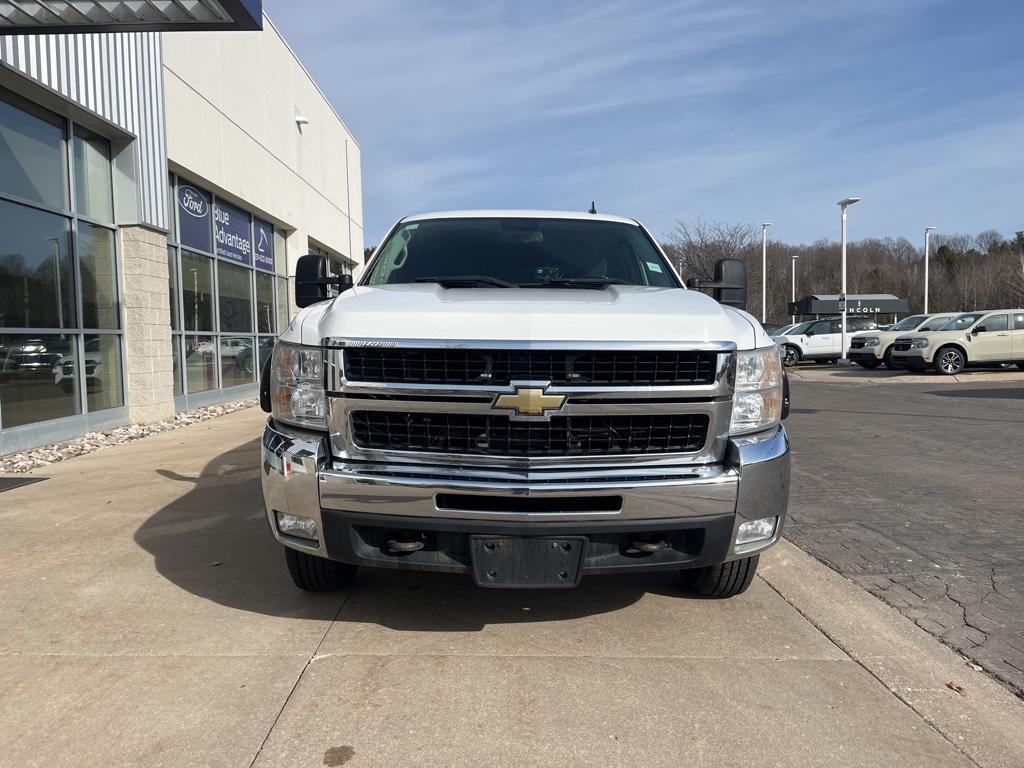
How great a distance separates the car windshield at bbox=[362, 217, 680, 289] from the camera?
411cm

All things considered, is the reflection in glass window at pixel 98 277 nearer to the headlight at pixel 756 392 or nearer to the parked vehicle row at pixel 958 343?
the headlight at pixel 756 392

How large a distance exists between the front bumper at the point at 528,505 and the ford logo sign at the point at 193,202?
10.2 m

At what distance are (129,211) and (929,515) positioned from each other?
9.70m

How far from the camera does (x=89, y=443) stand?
834 cm

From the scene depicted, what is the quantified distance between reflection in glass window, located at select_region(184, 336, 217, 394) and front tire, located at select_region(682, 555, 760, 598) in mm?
10192

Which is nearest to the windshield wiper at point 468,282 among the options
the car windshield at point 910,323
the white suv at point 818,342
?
the car windshield at point 910,323

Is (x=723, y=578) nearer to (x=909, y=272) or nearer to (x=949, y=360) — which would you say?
(x=949, y=360)

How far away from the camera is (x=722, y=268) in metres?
4.25

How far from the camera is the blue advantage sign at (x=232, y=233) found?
43.1 ft

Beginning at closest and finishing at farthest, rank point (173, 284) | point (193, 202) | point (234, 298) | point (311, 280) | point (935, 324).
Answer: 1. point (311, 280)
2. point (173, 284)
3. point (193, 202)
4. point (234, 298)
5. point (935, 324)

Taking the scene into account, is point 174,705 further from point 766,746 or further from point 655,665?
point 766,746

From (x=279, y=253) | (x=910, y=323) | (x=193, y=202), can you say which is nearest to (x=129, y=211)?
(x=193, y=202)

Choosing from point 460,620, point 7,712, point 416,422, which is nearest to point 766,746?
point 460,620

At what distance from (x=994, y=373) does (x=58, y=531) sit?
73.2 feet
